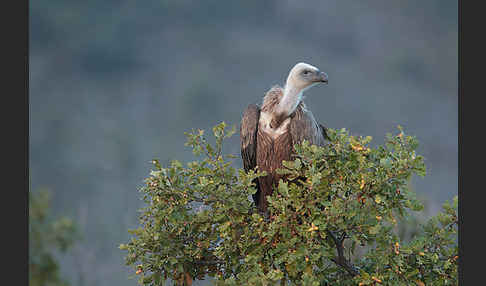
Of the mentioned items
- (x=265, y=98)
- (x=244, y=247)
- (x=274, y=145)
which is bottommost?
(x=244, y=247)

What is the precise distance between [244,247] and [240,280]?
394mm

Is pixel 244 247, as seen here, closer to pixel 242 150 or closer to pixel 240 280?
pixel 240 280

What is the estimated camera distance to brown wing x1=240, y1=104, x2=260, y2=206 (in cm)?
621

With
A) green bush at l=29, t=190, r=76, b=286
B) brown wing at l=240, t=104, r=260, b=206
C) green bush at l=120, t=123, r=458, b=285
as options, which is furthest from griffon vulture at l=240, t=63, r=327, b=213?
green bush at l=29, t=190, r=76, b=286

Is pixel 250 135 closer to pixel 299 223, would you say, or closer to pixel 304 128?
pixel 304 128

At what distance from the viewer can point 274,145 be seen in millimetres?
6082

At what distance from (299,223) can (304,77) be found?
1.69 metres

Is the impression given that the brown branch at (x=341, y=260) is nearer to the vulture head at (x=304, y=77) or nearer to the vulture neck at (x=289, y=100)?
the vulture neck at (x=289, y=100)

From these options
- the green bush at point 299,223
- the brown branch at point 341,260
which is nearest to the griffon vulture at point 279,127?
the green bush at point 299,223

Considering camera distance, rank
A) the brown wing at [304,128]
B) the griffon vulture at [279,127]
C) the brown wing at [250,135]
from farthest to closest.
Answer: the brown wing at [250,135] < the griffon vulture at [279,127] < the brown wing at [304,128]

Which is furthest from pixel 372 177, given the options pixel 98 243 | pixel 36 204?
pixel 98 243

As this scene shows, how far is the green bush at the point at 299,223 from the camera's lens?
4.66m

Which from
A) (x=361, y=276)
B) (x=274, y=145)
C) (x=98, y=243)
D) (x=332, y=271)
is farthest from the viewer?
(x=98, y=243)

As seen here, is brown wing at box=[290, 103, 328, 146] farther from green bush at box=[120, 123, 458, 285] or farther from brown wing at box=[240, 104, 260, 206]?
green bush at box=[120, 123, 458, 285]
